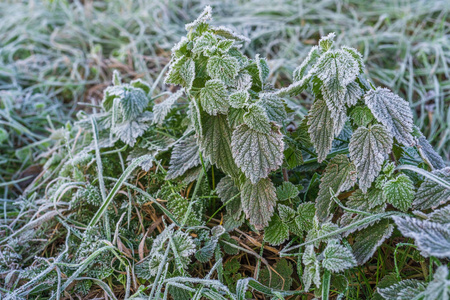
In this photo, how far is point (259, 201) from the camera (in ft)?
3.87

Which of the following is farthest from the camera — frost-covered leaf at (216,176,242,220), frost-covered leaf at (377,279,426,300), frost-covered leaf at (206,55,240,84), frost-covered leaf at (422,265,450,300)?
frost-covered leaf at (216,176,242,220)

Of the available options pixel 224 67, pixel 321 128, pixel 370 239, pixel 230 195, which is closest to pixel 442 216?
pixel 370 239

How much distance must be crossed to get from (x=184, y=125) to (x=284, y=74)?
115 centimetres

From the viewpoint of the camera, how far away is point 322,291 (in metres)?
1.00

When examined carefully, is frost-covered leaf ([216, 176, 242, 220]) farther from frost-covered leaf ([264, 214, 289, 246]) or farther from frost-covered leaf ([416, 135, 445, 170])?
frost-covered leaf ([416, 135, 445, 170])

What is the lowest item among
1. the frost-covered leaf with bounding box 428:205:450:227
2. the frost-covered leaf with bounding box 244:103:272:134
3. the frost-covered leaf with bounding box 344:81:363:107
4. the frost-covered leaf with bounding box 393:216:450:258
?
the frost-covered leaf with bounding box 428:205:450:227

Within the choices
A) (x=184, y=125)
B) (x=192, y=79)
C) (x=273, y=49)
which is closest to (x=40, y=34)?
(x=273, y=49)

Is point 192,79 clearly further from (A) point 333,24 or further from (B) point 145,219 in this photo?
(A) point 333,24

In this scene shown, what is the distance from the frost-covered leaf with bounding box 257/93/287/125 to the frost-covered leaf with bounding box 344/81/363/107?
0.20m

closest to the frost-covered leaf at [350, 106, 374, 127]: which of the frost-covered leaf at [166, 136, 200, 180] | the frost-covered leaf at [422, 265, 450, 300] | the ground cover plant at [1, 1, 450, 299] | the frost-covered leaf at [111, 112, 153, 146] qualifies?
the ground cover plant at [1, 1, 450, 299]

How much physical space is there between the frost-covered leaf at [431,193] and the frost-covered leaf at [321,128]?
301 mm

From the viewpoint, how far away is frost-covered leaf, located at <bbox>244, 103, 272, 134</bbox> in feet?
3.60

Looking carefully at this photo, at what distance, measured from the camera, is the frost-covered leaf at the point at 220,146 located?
3.95ft

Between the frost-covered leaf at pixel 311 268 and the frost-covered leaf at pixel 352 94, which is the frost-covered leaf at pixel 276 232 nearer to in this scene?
the frost-covered leaf at pixel 311 268
